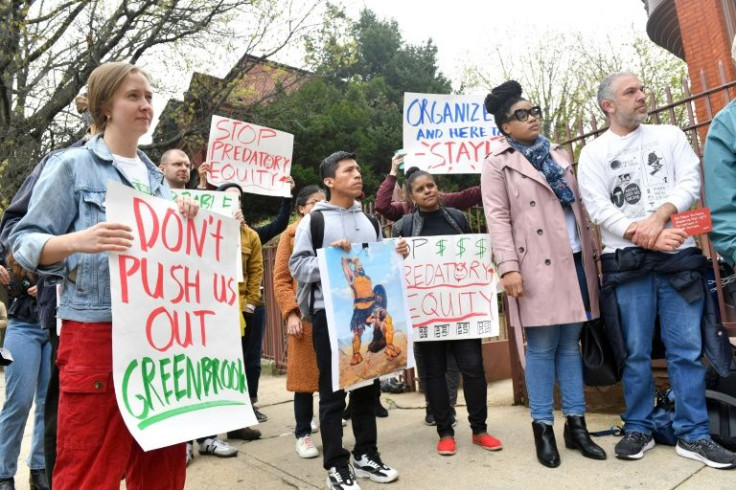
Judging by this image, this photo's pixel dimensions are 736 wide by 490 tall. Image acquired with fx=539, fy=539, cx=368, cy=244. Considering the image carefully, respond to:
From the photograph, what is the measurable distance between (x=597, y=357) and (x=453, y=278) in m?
1.05

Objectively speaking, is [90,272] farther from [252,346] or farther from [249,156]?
[249,156]

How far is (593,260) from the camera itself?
10.7 feet

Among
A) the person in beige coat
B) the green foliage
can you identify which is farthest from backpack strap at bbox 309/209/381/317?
the green foliage

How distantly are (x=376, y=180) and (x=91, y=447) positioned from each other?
15.8 meters

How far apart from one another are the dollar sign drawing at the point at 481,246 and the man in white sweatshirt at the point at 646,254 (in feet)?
2.71

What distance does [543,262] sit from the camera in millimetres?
3021

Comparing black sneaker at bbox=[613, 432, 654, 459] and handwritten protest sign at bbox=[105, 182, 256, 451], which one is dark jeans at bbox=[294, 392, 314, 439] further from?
black sneaker at bbox=[613, 432, 654, 459]

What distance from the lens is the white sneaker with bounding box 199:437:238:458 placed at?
363 centimetres

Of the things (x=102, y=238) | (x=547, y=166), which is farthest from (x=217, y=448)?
(x=547, y=166)

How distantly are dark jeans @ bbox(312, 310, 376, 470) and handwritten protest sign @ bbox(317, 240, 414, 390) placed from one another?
A: 4.7 inches

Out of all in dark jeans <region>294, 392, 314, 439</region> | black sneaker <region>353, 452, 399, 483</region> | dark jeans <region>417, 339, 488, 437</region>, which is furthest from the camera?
dark jeans <region>294, 392, 314, 439</region>

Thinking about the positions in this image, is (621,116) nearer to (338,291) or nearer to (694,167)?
(694,167)

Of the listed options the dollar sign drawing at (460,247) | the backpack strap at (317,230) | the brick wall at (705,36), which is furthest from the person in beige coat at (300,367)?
the brick wall at (705,36)

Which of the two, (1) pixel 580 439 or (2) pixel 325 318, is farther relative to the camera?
(1) pixel 580 439
